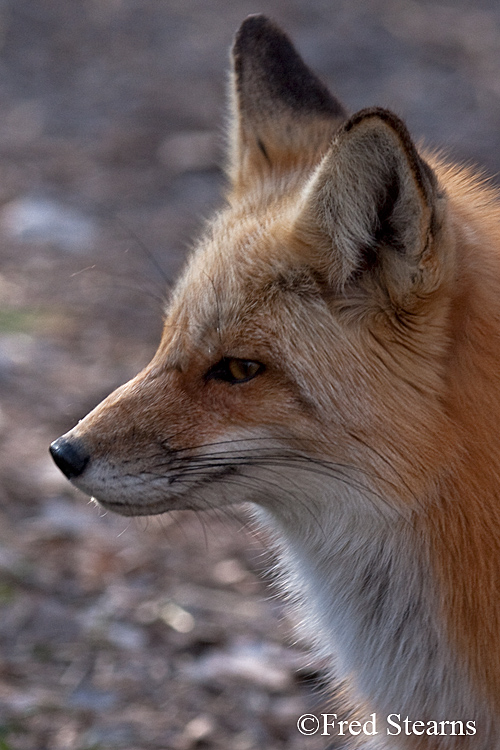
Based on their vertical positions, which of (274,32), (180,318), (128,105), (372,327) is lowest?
(372,327)

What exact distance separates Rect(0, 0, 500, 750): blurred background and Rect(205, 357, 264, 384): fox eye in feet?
3.82

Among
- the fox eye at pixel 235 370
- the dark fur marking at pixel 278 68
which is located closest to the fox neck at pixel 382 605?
the fox eye at pixel 235 370

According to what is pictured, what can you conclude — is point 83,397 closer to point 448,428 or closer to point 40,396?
point 40,396

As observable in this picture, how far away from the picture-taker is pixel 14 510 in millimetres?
5059

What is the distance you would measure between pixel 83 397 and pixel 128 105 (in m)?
6.61

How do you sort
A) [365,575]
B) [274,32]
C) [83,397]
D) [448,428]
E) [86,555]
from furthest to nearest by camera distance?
[83,397], [86,555], [274,32], [365,575], [448,428]

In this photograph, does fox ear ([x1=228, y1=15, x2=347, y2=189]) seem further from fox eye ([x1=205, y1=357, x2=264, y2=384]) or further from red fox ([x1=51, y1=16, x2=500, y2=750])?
fox eye ([x1=205, y1=357, x2=264, y2=384])

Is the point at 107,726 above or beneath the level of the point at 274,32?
beneath

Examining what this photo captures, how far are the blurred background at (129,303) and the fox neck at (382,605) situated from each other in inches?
25.1

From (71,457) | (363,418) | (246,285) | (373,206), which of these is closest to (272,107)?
(246,285)

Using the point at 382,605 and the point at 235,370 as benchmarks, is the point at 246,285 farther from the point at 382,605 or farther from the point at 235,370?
the point at 382,605

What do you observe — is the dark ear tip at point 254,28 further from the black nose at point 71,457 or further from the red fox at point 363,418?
the black nose at point 71,457

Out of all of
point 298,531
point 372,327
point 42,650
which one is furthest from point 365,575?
point 42,650

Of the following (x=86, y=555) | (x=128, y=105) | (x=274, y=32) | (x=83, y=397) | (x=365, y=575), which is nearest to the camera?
(x=365, y=575)
